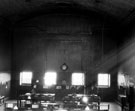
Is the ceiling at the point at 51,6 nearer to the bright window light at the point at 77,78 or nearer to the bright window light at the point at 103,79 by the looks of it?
the bright window light at the point at 103,79

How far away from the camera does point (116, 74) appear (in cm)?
1822

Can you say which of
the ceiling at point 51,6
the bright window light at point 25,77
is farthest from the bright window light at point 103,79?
the bright window light at point 25,77

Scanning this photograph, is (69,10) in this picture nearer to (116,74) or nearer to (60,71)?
(60,71)

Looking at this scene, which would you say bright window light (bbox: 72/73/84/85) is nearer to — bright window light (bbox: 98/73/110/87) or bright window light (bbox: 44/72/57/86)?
bright window light (bbox: 98/73/110/87)

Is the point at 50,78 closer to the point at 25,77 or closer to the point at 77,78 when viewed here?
the point at 25,77

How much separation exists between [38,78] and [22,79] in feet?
4.16

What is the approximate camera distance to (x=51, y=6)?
1583cm

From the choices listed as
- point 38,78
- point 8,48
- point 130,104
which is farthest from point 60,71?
point 130,104

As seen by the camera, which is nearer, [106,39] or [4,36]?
[4,36]

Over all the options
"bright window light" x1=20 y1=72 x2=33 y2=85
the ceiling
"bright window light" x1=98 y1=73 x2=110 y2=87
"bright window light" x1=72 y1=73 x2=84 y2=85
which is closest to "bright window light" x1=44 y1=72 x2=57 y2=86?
"bright window light" x1=20 y1=72 x2=33 y2=85

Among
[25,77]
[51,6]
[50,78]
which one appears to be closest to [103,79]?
[50,78]

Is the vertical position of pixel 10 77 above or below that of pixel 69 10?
below

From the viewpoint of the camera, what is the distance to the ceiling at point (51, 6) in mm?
12352

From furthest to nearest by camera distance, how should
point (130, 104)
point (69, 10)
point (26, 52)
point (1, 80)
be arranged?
point (26, 52) → point (69, 10) → point (1, 80) → point (130, 104)
